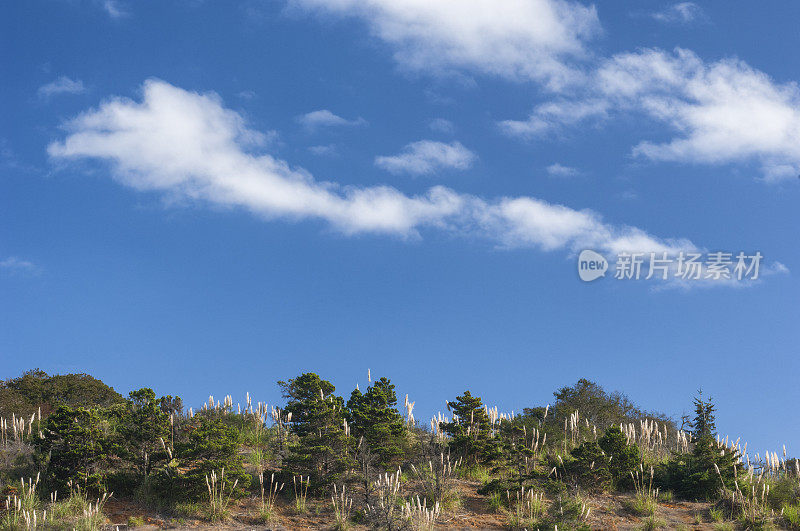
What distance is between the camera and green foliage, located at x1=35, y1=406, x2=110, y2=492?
60.5 ft

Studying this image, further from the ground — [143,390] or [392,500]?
[143,390]

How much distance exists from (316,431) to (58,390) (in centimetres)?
1682

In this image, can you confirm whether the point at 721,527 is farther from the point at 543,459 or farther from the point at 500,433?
the point at 500,433

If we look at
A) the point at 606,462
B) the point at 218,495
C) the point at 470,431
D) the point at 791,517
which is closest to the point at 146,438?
the point at 218,495

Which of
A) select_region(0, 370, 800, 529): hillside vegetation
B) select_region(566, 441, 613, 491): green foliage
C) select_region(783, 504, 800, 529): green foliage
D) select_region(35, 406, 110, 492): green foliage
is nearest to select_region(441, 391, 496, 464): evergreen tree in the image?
select_region(0, 370, 800, 529): hillside vegetation

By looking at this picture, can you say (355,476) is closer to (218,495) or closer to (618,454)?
(218,495)

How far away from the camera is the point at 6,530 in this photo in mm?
16406

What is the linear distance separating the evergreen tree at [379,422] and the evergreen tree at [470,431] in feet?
5.86

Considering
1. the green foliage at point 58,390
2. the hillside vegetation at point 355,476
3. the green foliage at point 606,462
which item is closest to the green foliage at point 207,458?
the hillside vegetation at point 355,476

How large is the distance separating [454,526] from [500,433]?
664 centimetres

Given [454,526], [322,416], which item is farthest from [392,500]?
[322,416]

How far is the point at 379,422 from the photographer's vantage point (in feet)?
74.3

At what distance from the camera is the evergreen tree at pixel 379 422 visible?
21797 mm

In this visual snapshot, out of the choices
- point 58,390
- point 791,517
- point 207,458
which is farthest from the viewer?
point 58,390
